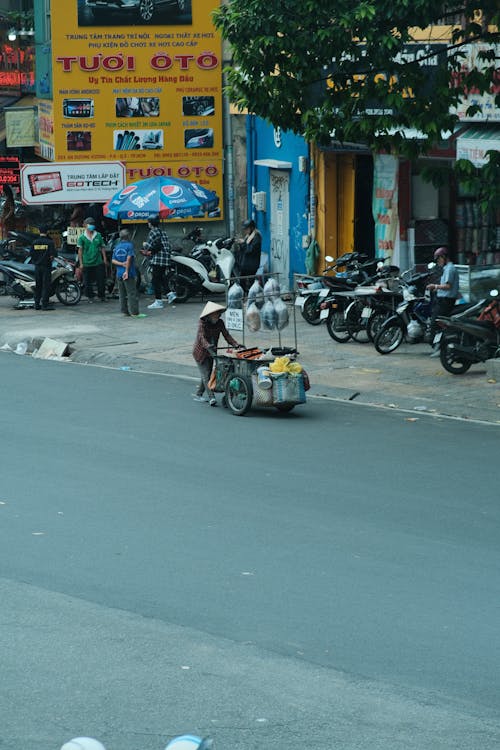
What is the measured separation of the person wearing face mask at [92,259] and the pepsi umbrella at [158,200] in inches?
20.2

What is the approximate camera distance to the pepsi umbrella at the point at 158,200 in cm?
2512

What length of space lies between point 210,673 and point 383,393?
10.1 meters

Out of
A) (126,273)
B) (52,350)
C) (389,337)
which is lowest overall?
(52,350)

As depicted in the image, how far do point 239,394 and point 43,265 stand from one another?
10581mm

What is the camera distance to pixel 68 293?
25.6 metres

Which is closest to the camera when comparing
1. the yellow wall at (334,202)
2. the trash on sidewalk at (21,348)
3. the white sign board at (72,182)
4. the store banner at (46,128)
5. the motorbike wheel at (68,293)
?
the trash on sidewalk at (21,348)

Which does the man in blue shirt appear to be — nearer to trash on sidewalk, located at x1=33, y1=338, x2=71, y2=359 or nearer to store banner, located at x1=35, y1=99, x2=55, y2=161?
trash on sidewalk, located at x1=33, y1=338, x2=71, y2=359

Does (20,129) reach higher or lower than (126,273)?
higher

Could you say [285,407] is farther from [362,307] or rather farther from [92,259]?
[92,259]

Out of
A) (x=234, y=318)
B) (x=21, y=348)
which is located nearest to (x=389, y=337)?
(x=234, y=318)

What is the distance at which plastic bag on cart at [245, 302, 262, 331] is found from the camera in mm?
17188

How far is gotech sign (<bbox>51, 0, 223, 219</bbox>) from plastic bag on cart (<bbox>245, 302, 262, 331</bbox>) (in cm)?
1129

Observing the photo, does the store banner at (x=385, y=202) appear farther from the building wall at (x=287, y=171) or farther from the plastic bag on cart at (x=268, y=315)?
the plastic bag on cart at (x=268, y=315)

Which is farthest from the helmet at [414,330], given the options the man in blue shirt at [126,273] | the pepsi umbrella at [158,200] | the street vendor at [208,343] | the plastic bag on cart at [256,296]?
the pepsi umbrella at [158,200]
